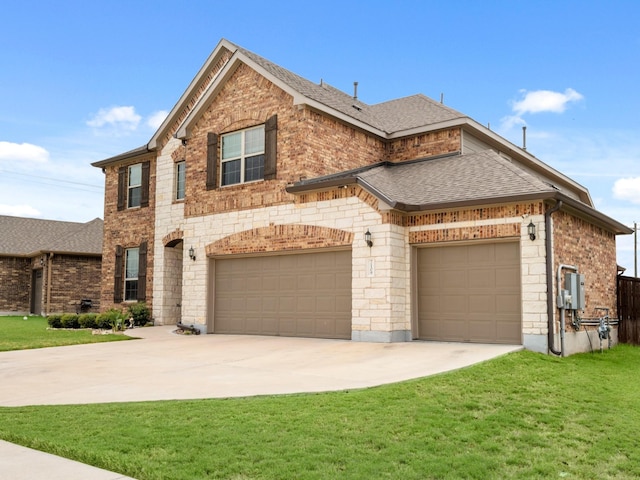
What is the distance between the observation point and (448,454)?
603 cm

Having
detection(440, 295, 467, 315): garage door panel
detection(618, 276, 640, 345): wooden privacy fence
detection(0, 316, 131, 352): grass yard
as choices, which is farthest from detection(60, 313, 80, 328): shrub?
detection(618, 276, 640, 345): wooden privacy fence

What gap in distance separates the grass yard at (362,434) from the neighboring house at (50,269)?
2476 centimetres

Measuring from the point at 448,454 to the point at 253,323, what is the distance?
11937mm

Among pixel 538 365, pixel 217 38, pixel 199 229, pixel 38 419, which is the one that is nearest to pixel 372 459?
pixel 38 419

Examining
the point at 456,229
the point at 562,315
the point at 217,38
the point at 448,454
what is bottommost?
the point at 448,454

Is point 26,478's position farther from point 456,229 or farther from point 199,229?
point 199,229

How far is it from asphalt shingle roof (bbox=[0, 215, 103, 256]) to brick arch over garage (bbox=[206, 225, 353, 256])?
16.0m

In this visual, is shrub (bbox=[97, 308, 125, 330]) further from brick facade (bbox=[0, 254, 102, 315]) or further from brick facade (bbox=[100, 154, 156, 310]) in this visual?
brick facade (bbox=[0, 254, 102, 315])

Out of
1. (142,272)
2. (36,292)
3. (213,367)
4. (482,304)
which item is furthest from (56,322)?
(482,304)

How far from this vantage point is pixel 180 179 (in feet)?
73.5

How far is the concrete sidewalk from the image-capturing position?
855 centimetres

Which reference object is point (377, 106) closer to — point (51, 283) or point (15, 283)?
point (51, 283)

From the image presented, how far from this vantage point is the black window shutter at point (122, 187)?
24.4 m

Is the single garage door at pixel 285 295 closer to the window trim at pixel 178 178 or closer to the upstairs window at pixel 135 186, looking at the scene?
→ the window trim at pixel 178 178
